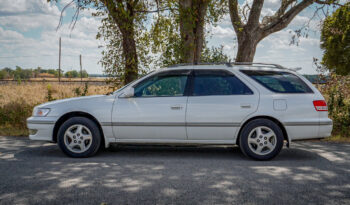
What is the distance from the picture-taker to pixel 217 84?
6.50 metres

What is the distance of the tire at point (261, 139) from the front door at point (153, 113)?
3.67 feet

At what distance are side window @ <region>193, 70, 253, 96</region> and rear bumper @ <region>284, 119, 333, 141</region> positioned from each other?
957 millimetres

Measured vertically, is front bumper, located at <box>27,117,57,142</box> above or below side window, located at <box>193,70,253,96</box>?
below

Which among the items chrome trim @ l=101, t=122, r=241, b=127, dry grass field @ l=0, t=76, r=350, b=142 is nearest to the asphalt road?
chrome trim @ l=101, t=122, r=241, b=127

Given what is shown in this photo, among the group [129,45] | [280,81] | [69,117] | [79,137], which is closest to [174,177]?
[79,137]

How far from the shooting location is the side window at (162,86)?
6.49m

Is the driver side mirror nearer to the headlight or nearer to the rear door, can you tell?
the rear door

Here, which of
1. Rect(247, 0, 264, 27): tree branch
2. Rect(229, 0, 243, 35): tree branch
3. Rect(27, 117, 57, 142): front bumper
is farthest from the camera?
Rect(229, 0, 243, 35): tree branch

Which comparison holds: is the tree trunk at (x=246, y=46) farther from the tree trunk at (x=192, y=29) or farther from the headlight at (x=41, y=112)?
the headlight at (x=41, y=112)

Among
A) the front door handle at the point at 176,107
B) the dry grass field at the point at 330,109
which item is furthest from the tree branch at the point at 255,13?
the front door handle at the point at 176,107

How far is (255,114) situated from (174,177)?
79.7 inches

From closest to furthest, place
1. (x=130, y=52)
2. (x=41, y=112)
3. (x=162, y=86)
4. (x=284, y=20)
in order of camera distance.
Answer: (x=162, y=86)
(x=41, y=112)
(x=130, y=52)
(x=284, y=20)

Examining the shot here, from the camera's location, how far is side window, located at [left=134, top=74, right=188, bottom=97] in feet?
21.3

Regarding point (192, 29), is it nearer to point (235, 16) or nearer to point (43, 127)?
point (235, 16)
